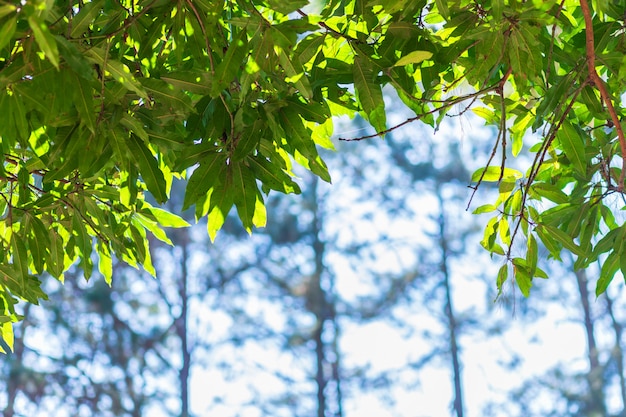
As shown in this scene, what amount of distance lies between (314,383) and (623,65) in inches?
390

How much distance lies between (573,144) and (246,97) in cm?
71

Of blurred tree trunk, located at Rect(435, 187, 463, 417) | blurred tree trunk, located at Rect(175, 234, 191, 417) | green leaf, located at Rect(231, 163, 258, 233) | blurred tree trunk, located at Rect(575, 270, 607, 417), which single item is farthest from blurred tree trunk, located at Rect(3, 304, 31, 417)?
green leaf, located at Rect(231, 163, 258, 233)

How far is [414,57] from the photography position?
1486 millimetres

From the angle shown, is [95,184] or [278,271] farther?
[278,271]

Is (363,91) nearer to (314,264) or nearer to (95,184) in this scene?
(95,184)

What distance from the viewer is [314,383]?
11.0 m

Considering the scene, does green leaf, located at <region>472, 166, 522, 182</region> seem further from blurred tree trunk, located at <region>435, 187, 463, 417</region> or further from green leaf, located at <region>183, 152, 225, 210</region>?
blurred tree trunk, located at <region>435, 187, 463, 417</region>

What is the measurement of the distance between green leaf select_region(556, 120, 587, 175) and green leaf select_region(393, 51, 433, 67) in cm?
42

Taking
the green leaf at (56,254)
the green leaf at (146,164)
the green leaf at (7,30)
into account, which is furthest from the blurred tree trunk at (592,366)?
the green leaf at (7,30)

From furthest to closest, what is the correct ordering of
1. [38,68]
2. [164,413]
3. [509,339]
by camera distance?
[509,339], [164,413], [38,68]

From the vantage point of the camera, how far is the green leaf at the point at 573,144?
68.3 inches

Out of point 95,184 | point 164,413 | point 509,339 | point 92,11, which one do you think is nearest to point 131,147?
point 92,11

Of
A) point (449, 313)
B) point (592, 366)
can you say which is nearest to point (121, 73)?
point (449, 313)

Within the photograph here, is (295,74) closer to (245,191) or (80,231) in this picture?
(245,191)
